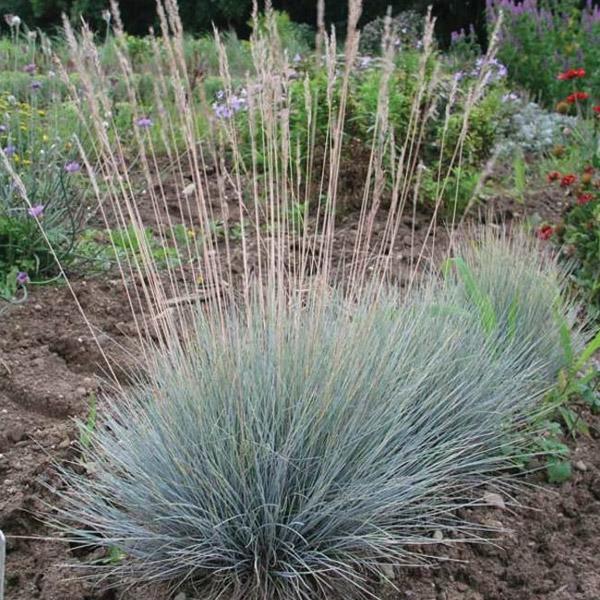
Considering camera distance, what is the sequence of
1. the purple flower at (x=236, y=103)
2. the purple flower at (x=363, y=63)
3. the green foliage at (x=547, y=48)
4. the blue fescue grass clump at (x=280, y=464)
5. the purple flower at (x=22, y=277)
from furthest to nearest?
1. the green foliage at (x=547, y=48)
2. the purple flower at (x=363, y=63)
3. the purple flower at (x=236, y=103)
4. the purple flower at (x=22, y=277)
5. the blue fescue grass clump at (x=280, y=464)

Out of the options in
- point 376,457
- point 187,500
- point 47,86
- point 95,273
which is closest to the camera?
point 187,500

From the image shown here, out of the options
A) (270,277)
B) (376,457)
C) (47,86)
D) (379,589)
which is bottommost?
(47,86)

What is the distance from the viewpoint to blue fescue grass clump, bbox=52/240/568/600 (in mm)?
2061

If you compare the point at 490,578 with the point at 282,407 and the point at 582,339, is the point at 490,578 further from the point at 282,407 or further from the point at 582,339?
the point at 582,339

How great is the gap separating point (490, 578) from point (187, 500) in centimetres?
81

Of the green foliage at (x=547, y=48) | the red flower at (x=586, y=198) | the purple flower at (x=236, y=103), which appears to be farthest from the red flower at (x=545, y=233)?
the green foliage at (x=547, y=48)

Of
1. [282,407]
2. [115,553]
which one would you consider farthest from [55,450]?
[282,407]

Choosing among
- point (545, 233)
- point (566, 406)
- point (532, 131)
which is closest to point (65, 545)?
point (566, 406)

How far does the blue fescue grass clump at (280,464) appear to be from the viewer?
206cm

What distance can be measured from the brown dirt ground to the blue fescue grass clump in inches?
3.1

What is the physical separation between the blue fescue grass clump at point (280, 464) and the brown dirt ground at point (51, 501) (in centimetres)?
8

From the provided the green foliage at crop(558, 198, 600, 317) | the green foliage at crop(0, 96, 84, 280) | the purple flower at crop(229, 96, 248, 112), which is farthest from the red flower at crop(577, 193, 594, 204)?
the green foliage at crop(0, 96, 84, 280)

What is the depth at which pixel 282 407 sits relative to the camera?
85.2 inches

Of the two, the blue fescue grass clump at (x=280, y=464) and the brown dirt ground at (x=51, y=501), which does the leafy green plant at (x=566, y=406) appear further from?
the blue fescue grass clump at (x=280, y=464)
